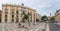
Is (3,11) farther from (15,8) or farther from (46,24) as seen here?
(46,24)

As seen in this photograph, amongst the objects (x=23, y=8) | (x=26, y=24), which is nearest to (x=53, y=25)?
(x=26, y=24)

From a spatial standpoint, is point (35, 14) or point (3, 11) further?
point (35, 14)

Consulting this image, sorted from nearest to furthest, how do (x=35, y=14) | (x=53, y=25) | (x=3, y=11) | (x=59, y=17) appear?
(x=53, y=25), (x=59, y=17), (x=3, y=11), (x=35, y=14)

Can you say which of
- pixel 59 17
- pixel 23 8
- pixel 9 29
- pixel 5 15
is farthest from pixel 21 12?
pixel 9 29

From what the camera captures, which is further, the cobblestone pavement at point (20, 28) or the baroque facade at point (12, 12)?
the baroque facade at point (12, 12)

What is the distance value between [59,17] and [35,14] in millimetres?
Answer: 7833

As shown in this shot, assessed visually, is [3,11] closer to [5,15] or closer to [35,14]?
[5,15]

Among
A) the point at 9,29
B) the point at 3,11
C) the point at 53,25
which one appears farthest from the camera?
the point at 3,11

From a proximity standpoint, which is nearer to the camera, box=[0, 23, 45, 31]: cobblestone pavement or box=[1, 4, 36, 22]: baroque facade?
box=[0, 23, 45, 31]: cobblestone pavement

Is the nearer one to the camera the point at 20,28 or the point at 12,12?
the point at 20,28

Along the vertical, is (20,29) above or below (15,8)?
below

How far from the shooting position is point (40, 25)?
46.5 ft

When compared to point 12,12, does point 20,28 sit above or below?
below

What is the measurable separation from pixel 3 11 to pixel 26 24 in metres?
13.8
